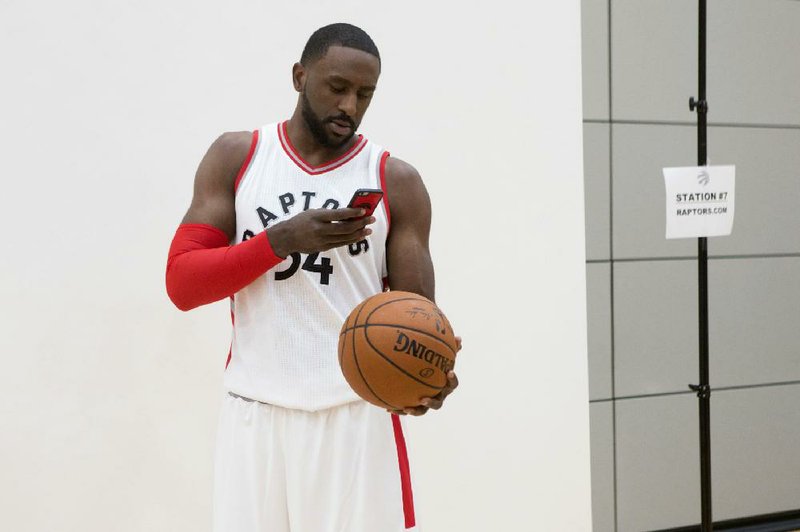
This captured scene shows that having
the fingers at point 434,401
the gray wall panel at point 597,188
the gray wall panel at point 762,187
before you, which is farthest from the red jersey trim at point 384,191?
the gray wall panel at point 762,187

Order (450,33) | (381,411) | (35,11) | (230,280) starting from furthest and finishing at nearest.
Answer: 1. (450,33)
2. (35,11)
3. (381,411)
4. (230,280)

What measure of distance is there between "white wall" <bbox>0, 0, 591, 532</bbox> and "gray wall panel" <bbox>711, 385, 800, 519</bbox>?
2.85 feet

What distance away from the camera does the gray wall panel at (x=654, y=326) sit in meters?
3.04

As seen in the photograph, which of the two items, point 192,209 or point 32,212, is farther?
point 32,212

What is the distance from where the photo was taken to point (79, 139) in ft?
7.65

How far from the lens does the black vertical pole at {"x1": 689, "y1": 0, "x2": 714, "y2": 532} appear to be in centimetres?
226

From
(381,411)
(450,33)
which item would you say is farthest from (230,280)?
(450,33)

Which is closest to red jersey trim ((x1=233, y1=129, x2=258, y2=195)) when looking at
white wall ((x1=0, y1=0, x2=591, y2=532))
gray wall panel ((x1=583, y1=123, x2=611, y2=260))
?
white wall ((x1=0, y1=0, x2=591, y2=532))

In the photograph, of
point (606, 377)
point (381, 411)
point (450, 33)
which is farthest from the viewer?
point (606, 377)

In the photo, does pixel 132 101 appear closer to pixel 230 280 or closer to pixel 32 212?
pixel 32 212

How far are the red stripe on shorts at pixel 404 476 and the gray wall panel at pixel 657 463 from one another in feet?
5.35

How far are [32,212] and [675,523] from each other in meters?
2.61

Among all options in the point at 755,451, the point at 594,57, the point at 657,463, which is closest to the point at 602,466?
the point at 657,463

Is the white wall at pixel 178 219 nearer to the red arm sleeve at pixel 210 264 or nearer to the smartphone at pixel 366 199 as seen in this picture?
the red arm sleeve at pixel 210 264
